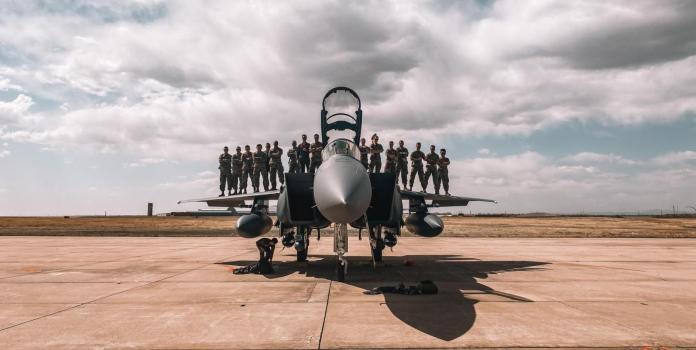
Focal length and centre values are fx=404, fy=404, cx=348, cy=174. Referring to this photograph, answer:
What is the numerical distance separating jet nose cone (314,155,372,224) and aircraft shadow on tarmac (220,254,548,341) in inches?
57.2

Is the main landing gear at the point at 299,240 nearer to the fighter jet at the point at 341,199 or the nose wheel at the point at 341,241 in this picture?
the fighter jet at the point at 341,199

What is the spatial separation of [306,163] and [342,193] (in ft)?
20.3

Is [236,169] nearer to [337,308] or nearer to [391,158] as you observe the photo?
[391,158]

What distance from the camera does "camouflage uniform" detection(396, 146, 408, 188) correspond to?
44.0 ft

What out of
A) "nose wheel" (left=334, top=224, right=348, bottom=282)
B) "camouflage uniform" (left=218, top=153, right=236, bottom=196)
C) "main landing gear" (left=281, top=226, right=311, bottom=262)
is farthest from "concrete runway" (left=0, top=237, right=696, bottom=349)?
"camouflage uniform" (left=218, top=153, right=236, bottom=196)

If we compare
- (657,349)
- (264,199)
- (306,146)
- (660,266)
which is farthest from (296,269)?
(660,266)

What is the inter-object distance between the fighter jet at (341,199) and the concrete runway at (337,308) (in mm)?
1058

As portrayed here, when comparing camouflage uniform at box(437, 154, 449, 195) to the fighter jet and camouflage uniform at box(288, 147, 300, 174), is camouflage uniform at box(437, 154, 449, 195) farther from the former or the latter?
camouflage uniform at box(288, 147, 300, 174)

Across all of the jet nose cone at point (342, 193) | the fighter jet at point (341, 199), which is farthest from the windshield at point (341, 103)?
the jet nose cone at point (342, 193)

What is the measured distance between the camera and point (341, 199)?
5.79 metres

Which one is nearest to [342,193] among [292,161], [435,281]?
[435,281]

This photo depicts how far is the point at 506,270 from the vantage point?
9.88 m

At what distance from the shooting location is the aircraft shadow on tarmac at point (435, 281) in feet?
16.2

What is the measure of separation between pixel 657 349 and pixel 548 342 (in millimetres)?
965
